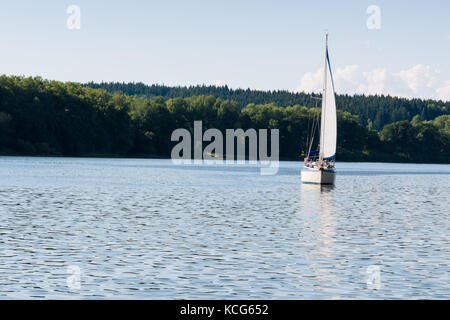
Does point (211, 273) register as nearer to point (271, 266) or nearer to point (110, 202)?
point (271, 266)

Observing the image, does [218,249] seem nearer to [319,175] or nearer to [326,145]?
[319,175]

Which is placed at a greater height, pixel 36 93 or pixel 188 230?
pixel 36 93

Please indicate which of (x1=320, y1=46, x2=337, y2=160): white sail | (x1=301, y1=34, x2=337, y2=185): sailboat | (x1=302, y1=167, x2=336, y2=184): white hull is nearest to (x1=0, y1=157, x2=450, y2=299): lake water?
(x1=302, y1=167, x2=336, y2=184): white hull

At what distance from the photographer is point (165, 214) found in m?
44.8

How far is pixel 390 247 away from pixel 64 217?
19364 millimetres

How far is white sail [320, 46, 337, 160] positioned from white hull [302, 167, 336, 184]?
169 cm

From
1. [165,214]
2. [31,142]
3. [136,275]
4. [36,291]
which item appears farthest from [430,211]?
[31,142]

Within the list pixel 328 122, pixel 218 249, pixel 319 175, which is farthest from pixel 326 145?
pixel 218 249

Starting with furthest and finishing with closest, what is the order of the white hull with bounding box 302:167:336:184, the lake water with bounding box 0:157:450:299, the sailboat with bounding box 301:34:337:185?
the white hull with bounding box 302:167:336:184
the sailboat with bounding box 301:34:337:185
the lake water with bounding box 0:157:450:299

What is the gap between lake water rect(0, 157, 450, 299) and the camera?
861 inches

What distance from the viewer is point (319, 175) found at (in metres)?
79.8

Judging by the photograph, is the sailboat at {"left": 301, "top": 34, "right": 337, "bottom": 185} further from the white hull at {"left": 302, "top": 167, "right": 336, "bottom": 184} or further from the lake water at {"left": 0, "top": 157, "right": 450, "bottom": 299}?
the lake water at {"left": 0, "top": 157, "right": 450, "bottom": 299}

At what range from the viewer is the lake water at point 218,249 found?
21.9 metres

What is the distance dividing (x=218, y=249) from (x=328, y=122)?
52632 millimetres
